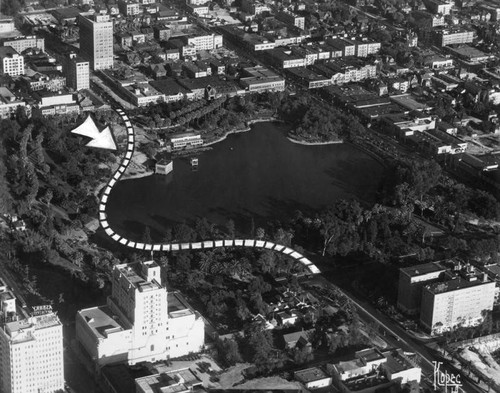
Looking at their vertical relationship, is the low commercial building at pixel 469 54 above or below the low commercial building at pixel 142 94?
below

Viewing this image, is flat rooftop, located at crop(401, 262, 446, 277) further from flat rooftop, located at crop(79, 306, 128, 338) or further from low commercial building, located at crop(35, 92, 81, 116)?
low commercial building, located at crop(35, 92, 81, 116)

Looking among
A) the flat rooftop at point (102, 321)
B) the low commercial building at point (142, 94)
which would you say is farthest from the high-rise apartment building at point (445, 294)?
the low commercial building at point (142, 94)

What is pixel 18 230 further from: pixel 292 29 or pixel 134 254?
pixel 292 29

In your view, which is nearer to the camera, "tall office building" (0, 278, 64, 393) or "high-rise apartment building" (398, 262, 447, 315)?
"tall office building" (0, 278, 64, 393)

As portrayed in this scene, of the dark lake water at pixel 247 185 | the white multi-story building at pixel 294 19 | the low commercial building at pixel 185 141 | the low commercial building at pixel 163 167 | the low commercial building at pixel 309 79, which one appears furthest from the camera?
the white multi-story building at pixel 294 19

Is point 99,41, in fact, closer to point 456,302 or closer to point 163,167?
point 163,167

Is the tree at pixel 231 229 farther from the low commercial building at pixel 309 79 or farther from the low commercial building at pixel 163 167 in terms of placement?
the low commercial building at pixel 309 79

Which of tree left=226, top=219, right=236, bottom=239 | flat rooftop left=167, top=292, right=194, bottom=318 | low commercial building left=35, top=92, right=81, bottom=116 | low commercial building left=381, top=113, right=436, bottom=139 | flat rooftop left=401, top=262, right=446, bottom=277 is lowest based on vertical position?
low commercial building left=381, top=113, right=436, bottom=139

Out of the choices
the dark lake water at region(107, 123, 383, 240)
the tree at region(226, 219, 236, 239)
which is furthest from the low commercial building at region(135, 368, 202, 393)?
the dark lake water at region(107, 123, 383, 240)
